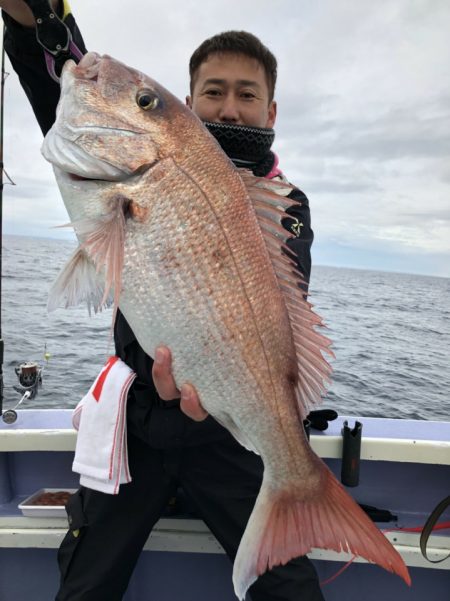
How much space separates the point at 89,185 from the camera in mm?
1605

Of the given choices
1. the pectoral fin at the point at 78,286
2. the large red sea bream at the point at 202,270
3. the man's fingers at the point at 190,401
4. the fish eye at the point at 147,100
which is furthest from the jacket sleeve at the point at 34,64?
the man's fingers at the point at 190,401

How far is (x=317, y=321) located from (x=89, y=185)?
37.5 inches

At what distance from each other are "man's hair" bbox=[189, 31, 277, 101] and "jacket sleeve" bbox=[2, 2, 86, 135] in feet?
2.30

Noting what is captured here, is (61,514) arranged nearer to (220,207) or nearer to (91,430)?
(91,430)

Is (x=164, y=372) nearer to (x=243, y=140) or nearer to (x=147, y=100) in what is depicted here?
(x=147, y=100)

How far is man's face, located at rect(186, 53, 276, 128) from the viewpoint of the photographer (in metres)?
2.37

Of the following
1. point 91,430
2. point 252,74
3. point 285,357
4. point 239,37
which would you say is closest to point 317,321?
point 285,357

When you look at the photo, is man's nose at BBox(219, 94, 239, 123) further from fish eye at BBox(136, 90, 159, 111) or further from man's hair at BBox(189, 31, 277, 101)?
fish eye at BBox(136, 90, 159, 111)

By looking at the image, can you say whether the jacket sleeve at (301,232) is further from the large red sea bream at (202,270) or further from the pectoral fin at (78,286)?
the pectoral fin at (78,286)

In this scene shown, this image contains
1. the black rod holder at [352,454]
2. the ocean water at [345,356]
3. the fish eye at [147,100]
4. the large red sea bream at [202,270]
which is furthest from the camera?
the ocean water at [345,356]

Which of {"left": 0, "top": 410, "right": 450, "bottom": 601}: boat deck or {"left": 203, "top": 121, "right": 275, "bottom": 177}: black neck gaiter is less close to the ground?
{"left": 203, "top": 121, "right": 275, "bottom": 177}: black neck gaiter

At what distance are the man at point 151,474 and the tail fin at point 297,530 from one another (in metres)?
0.44

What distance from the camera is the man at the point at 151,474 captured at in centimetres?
197

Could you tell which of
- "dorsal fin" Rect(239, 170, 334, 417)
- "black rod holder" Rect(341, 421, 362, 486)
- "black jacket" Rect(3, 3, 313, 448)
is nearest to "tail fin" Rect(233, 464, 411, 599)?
"dorsal fin" Rect(239, 170, 334, 417)
